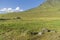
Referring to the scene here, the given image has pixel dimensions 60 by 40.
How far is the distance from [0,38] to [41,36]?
6175 millimetres

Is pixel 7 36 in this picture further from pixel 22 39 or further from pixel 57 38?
pixel 57 38

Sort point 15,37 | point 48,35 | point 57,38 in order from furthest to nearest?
point 15,37 < point 48,35 < point 57,38

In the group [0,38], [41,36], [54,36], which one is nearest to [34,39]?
[41,36]

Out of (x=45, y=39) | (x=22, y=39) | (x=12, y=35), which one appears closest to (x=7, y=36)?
(x=12, y=35)

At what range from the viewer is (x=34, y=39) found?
26734mm

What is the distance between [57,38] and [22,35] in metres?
6.07

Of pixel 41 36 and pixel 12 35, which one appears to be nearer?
pixel 41 36

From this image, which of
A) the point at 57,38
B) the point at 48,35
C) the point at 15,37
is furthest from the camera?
the point at 15,37

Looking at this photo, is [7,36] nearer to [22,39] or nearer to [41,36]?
[22,39]

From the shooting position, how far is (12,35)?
1145 inches

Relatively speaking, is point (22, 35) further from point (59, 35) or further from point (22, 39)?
point (59, 35)

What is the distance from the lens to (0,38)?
28.5 meters

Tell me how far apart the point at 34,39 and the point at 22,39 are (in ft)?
5.91

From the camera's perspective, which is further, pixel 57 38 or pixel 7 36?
pixel 7 36
